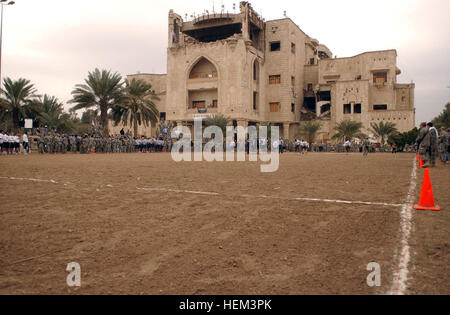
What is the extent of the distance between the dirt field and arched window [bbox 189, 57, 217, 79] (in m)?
47.0

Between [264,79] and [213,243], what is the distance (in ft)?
174

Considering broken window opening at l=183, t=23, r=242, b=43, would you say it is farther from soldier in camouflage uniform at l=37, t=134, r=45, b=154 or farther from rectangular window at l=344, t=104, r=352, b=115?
soldier in camouflage uniform at l=37, t=134, r=45, b=154

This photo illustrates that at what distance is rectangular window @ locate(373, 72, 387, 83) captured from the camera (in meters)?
54.6

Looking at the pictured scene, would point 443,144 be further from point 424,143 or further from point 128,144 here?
point 128,144

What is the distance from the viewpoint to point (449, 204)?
664 cm

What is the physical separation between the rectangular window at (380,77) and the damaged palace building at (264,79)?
14 cm

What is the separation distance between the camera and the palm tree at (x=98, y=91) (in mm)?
36125

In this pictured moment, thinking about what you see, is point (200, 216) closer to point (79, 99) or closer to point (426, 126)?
point (426, 126)

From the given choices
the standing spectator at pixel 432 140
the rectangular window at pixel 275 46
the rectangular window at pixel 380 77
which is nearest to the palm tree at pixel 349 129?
the rectangular window at pixel 380 77

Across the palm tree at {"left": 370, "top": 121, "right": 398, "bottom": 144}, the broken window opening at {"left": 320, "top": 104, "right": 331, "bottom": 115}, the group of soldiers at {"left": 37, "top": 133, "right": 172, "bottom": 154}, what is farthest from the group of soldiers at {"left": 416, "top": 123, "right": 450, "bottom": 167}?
the broken window opening at {"left": 320, "top": 104, "right": 331, "bottom": 115}

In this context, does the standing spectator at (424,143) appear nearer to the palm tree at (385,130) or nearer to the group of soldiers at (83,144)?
the group of soldiers at (83,144)

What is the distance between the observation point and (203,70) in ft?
177
